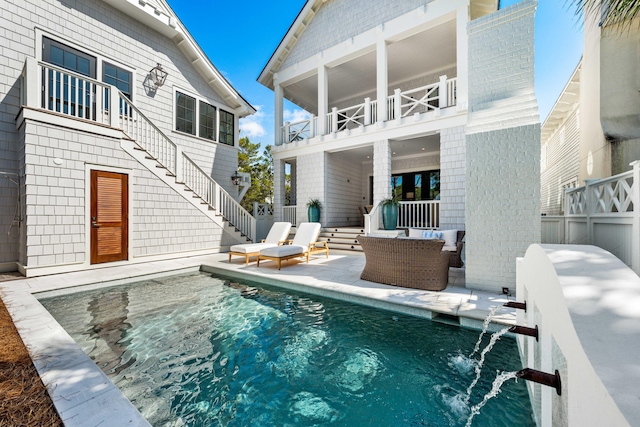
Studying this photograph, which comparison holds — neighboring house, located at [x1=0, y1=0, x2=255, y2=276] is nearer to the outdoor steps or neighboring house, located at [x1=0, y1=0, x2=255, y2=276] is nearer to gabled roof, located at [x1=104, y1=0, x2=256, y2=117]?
gabled roof, located at [x1=104, y1=0, x2=256, y2=117]

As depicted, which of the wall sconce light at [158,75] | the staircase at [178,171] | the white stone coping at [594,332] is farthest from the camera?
the wall sconce light at [158,75]

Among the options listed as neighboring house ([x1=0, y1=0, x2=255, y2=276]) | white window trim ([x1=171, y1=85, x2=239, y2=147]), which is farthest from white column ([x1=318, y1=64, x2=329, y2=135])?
neighboring house ([x1=0, y1=0, x2=255, y2=276])

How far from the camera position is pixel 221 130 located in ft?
34.8

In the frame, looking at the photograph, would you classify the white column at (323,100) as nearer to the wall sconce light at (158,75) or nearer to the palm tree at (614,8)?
the wall sconce light at (158,75)

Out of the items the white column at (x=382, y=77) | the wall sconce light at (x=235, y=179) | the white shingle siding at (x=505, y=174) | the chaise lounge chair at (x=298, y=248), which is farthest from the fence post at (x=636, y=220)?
the wall sconce light at (x=235, y=179)

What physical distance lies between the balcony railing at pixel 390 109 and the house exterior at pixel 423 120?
0.17ft

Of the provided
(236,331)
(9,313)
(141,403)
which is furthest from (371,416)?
(9,313)

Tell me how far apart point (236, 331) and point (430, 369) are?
220 cm

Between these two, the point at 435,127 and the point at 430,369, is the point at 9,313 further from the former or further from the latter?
the point at 435,127

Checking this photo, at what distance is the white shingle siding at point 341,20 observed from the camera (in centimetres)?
874

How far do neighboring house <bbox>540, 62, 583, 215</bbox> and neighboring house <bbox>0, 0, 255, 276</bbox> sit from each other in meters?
11.4

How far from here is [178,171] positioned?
25.7 ft

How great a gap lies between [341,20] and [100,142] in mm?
8766

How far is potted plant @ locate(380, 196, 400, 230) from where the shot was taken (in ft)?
27.1
